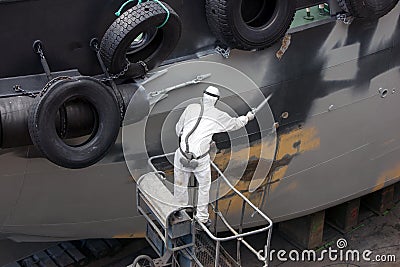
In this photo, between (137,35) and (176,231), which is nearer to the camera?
(137,35)

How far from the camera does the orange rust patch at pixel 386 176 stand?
6.91 m

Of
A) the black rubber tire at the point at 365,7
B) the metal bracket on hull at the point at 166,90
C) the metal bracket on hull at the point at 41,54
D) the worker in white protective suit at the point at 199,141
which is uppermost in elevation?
the metal bracket on hull at the point at 41,54

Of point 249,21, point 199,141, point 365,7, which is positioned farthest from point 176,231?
point 365,7

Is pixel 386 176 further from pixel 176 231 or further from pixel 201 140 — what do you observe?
pixel 176 231

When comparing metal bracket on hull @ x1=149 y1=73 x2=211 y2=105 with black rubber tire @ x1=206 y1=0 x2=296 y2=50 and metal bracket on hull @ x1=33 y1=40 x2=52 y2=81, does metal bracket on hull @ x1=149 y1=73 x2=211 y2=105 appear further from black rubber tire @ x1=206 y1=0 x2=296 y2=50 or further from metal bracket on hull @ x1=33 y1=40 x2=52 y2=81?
metal bracket on hull @ x1=33 y1=40 x2=52 y2=81

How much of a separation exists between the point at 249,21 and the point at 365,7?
42.1 inches

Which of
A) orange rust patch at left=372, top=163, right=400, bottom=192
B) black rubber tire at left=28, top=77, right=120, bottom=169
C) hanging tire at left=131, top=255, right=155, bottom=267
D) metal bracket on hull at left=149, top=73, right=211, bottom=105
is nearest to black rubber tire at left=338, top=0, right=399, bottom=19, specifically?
metal bracket on hull at left=149, top=73, right=211, bottom=105

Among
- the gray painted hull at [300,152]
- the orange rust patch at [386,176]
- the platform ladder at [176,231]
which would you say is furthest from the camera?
the orange rust patch at [386,176]

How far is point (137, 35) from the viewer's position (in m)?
4.39

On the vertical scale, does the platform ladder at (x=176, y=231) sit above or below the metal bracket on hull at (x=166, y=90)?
below

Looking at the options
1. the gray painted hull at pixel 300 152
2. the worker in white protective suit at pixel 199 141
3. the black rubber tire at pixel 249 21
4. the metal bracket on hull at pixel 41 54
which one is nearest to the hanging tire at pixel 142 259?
the worker in white protective suit at pixel 199 141

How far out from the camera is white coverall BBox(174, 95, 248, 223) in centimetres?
471

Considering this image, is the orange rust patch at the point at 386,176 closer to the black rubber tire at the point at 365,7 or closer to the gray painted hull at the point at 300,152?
the gray painted hull at the point at 300,152

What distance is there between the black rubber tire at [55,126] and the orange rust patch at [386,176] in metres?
3.46
